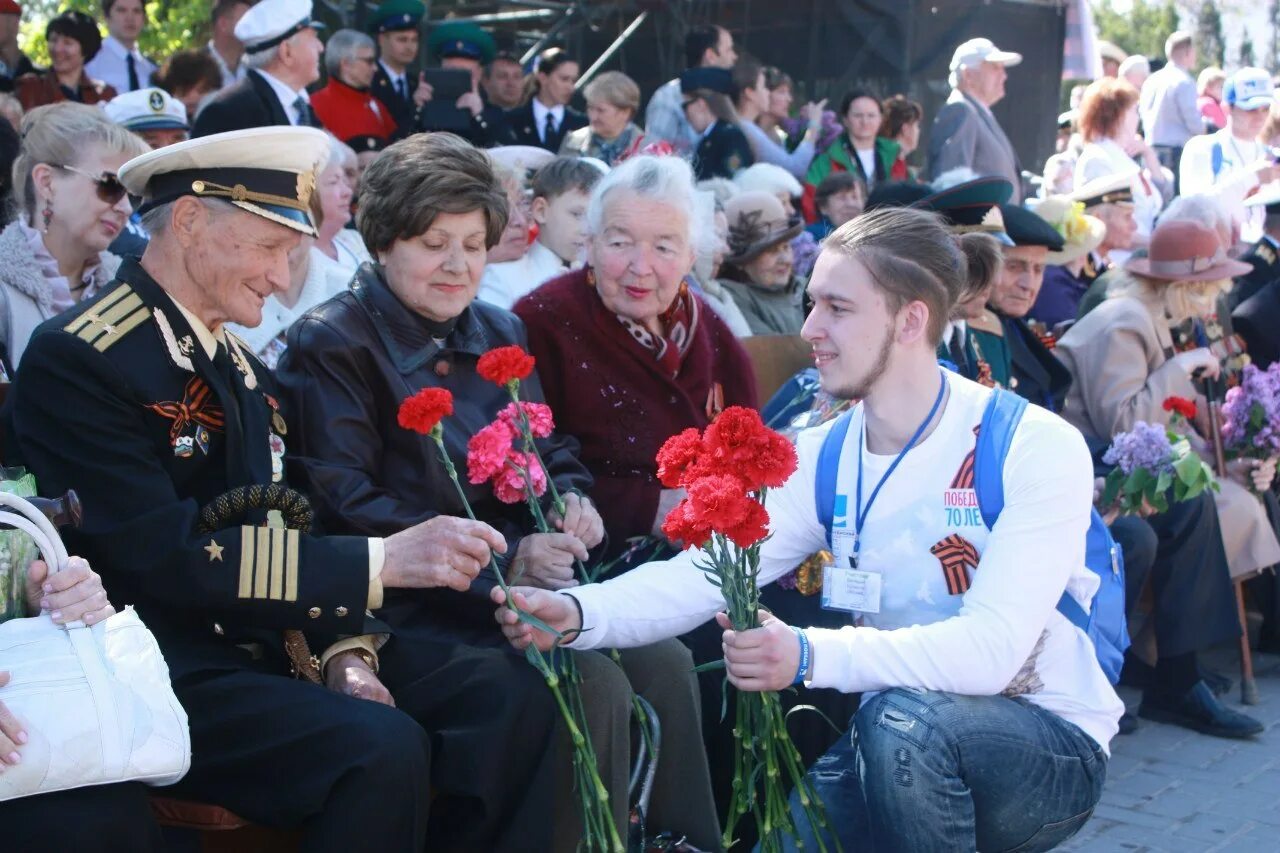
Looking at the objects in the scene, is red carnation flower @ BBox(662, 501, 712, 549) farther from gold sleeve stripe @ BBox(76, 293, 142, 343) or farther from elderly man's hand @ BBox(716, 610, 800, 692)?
gold sleeve stripe @ BBox(76, 293, 142, 343)

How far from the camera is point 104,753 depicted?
249 centimetres

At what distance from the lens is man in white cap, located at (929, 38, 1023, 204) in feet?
33.3

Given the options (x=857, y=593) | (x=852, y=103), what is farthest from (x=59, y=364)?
(x=852, y=103)

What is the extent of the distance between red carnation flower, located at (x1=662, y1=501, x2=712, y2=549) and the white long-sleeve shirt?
406 millimetres

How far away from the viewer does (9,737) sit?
2.42 meters

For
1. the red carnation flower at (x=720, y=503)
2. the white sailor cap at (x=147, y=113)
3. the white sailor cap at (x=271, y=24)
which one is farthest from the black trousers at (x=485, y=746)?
the white sailor cap at (x=271, y=24)

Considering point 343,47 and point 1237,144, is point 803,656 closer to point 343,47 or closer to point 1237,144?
point 343,47

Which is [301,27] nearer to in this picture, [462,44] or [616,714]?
[462,44]

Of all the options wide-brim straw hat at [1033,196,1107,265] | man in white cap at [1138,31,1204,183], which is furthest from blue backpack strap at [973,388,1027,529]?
man in white cap at [1138,31,1204,183]

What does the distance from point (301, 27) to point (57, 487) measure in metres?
4.25

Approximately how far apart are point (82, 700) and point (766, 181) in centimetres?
572

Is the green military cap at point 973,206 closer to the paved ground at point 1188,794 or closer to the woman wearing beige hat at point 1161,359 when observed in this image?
the woman wearing beige hat at point 1161,359

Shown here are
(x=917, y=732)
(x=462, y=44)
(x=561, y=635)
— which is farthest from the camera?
(x=462, y=44)

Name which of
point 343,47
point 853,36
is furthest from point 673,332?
point 853,36
